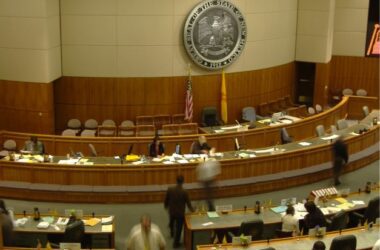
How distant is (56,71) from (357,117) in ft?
34.2

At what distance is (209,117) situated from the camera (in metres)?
17.6

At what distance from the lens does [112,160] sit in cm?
1286

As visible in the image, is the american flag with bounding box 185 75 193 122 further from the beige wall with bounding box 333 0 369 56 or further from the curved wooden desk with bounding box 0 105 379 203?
the beige wall with bounding box 333 0 369 56

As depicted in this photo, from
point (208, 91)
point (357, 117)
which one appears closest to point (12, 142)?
point (208, 91)

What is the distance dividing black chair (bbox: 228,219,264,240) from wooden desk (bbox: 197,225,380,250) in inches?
14.6

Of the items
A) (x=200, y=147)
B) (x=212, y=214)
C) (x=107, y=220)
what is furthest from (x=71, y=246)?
(x=200, y=147)

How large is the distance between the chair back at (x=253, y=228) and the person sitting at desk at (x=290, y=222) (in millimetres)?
494

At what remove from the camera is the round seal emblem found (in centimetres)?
1684

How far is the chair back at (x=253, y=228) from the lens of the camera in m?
9.09

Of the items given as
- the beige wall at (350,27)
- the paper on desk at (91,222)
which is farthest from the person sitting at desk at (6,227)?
the beige wall at (350,27)

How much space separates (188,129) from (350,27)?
8704mm

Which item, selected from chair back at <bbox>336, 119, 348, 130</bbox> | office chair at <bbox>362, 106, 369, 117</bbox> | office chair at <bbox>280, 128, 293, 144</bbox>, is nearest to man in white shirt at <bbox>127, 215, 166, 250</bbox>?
office chair at <bbox>280, 128, 293, 144</bbox>

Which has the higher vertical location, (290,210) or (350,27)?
(350,27)

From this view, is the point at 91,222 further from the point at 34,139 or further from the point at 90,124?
the point at 90,124
